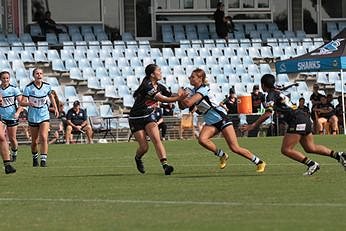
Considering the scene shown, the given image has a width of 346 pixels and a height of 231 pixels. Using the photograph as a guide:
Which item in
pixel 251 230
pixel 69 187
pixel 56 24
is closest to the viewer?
pixel 251 230

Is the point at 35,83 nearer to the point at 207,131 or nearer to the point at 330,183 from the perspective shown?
the point at 207,131

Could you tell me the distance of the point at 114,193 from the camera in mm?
15562

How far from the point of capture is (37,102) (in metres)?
22.8

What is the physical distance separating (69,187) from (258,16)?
3336 centimetres

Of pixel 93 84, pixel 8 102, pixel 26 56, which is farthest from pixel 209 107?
pixel 26 56

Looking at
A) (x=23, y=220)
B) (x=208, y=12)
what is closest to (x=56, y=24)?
(x=208, y=12)

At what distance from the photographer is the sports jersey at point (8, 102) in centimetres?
2330

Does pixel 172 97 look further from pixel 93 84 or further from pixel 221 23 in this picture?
pixel 221 23

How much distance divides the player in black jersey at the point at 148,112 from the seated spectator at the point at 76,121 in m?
16.3

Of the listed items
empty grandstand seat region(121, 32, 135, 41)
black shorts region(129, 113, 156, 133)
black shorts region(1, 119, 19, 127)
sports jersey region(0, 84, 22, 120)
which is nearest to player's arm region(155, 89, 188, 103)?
black shorts region(129, 113, 156, 133)

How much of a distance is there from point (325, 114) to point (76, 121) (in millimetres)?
8528

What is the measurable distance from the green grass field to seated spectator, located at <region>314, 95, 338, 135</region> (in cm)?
1473

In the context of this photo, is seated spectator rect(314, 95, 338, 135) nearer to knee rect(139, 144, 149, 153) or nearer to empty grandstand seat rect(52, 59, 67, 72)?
empty grandstand seat rect(52, 59, 67, 72)

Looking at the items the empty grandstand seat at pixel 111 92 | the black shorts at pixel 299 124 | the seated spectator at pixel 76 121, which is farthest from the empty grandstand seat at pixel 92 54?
the black shorts at pixel 299 124
